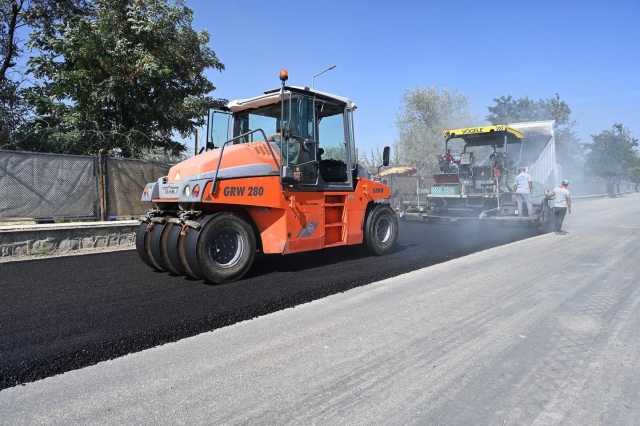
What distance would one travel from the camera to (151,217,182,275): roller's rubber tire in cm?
597

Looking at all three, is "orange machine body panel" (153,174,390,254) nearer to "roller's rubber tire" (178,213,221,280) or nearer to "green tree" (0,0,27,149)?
"roller's rubber tire" (178,213,221,280)

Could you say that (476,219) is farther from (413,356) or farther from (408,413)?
(408,413)

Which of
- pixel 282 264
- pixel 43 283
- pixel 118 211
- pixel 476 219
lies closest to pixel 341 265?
pixel 282 264

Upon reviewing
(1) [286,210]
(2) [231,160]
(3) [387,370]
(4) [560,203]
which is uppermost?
(2) [231,160]

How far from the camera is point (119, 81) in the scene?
1188 centimetres

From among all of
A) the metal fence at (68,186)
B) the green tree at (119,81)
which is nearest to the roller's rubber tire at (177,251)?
the metal fence at (68,186)

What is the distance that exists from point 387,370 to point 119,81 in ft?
37.5

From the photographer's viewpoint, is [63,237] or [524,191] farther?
[524,191]

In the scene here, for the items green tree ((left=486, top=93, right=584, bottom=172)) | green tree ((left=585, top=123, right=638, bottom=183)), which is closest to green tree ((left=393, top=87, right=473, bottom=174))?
green tree ((left=486, top=93, right=584, bottom=172))

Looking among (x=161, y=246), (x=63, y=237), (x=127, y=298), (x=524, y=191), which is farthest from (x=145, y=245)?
(x=524, y=191)

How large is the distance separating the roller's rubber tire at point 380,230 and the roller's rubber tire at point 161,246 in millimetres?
3299

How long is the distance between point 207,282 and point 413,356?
314 centimetres

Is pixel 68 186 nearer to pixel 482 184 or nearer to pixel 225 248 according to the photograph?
pixel 225 248

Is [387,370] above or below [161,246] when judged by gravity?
below
